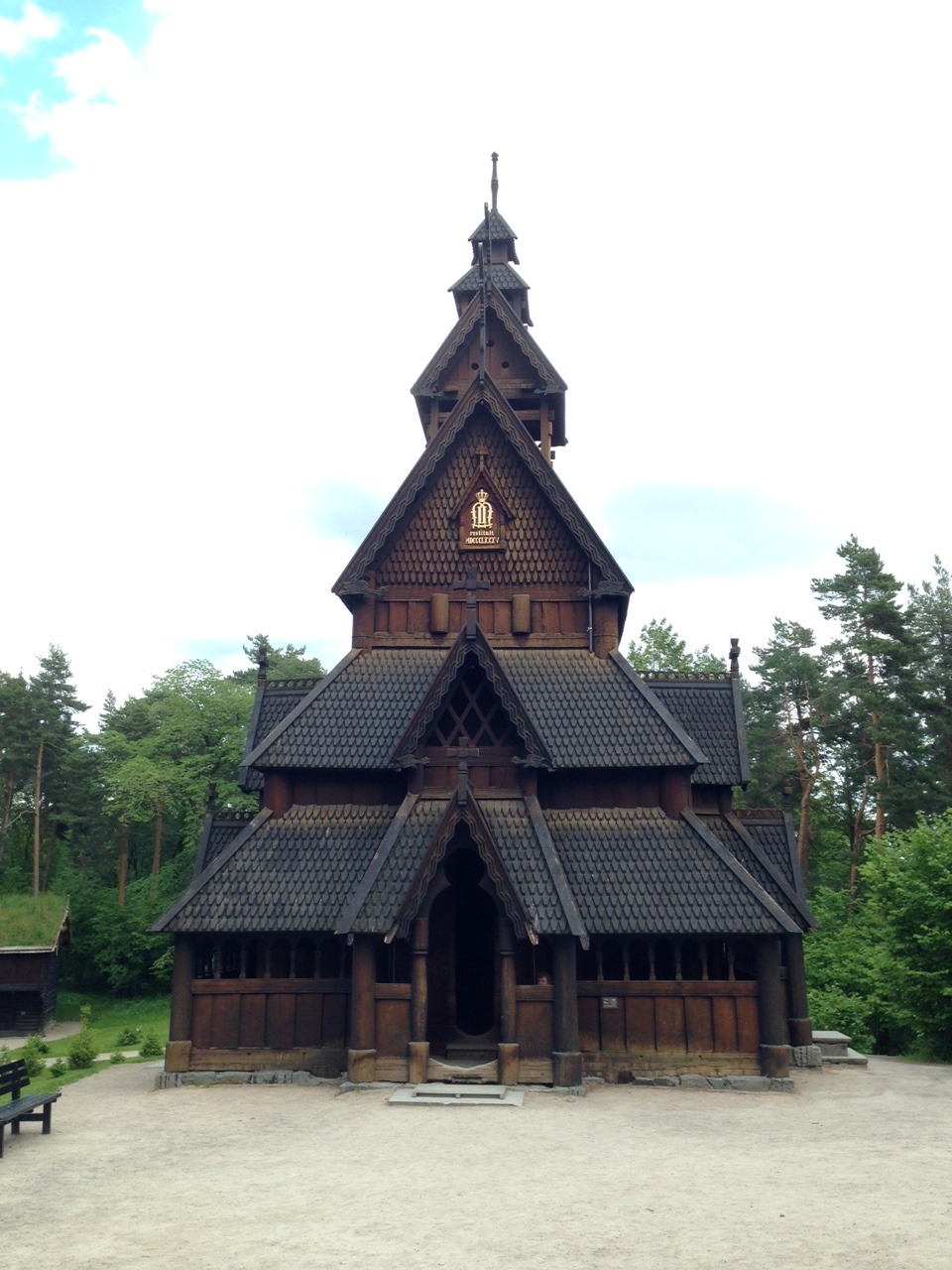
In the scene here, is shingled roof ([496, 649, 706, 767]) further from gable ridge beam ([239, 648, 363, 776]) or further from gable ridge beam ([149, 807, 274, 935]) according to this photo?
gable ridge beam ([149, 807, 274, 935])

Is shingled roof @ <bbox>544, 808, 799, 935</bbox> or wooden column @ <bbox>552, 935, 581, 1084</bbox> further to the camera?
shingled roof @ <bbox>544, 808, 799, 935</bbox>

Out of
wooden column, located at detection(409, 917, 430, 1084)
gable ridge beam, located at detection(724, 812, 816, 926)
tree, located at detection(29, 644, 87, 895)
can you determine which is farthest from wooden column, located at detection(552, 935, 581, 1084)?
tree, located at detection(29, 644, 87, 895)

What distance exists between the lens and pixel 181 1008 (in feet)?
48.6

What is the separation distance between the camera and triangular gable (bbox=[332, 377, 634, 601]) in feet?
59.3

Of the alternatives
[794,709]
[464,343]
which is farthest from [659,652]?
[464,343]

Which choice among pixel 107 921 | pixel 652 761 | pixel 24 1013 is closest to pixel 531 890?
pixel 652 761

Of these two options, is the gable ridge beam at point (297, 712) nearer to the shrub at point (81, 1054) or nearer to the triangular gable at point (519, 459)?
the triangular gable at point (519, 459)

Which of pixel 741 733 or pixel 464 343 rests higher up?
pixel 464 343

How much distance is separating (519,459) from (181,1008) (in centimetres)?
1142

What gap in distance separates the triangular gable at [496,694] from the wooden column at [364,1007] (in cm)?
295

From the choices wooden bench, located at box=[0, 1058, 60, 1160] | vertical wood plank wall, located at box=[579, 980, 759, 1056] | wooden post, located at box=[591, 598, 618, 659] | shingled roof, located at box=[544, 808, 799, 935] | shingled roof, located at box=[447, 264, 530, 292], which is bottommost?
Result: wooden bench, located at box=[0, 1058, 60, 1160]

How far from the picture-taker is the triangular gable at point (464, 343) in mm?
20719

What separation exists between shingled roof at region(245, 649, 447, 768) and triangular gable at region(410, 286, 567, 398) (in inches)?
256

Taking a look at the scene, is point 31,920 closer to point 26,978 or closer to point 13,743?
point 26,978
